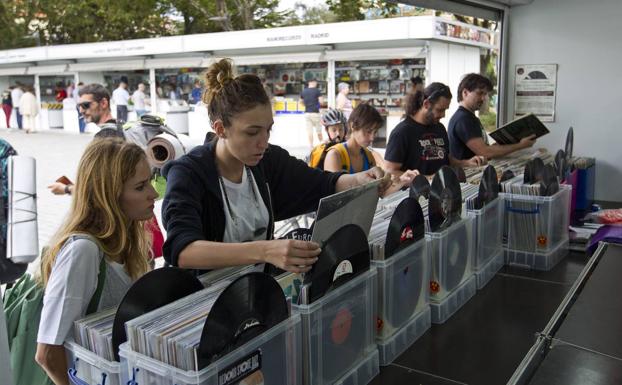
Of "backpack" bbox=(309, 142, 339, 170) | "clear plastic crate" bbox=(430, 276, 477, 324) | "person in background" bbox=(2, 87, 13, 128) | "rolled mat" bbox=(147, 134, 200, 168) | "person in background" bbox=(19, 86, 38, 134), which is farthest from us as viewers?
"person in background" bbox=(2, 87, 13, 128)

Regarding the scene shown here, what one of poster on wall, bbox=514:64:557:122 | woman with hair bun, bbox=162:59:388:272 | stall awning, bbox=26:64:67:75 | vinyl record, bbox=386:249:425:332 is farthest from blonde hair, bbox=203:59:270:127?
stall awning, bbox=26:64:67:75

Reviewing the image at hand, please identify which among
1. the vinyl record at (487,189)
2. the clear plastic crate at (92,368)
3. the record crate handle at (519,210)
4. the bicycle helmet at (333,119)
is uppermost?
the bicycle helmet at (333,119)

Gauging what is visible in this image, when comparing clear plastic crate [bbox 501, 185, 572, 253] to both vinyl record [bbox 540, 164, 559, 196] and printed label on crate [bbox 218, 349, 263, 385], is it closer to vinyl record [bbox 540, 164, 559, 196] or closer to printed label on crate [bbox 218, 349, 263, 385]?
vinyl record [bbox 540, 164, 559, 196]

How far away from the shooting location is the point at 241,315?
3.31ft

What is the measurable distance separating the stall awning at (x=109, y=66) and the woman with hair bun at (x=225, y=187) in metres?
17.0

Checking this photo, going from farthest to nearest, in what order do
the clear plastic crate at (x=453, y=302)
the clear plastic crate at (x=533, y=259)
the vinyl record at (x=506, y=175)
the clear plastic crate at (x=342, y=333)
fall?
the vinyl record at (x=506, y=175) < the clear plastic crate at (x=533, y=259) < the clear plastic crate at (x=453, y=302) < the clear plastic crate at (x=342, y=333)

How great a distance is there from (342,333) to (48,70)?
2182 cm

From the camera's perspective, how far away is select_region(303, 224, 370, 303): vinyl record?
1202mm

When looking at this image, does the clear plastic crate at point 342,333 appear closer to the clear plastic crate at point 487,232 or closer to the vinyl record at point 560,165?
the clear plastic crate at point 487,232

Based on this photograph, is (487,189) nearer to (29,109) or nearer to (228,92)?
(228,92)

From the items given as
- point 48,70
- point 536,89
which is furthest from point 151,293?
point 48,70

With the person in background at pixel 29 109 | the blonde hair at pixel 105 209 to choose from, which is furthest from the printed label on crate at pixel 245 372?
the person in background at pixel 29 109

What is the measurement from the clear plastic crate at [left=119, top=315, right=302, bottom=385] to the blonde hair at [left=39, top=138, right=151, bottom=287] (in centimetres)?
54

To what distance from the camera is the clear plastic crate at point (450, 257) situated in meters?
1.76
